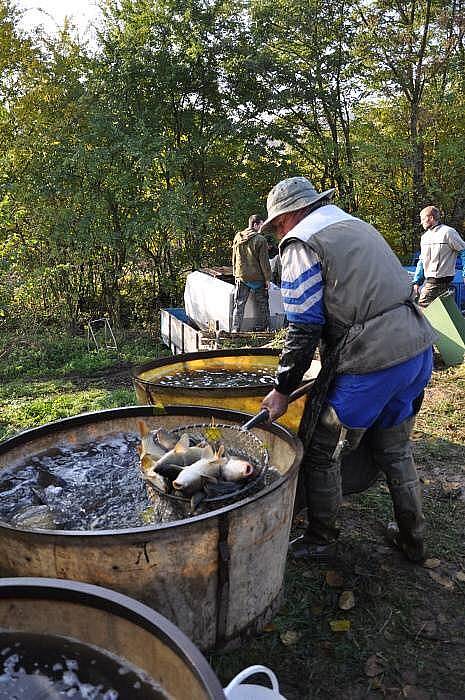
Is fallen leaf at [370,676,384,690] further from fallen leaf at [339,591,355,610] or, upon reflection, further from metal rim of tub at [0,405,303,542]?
metal rim of tub at [0,405,303,542]

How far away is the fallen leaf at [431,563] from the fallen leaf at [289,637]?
1004 millimetres

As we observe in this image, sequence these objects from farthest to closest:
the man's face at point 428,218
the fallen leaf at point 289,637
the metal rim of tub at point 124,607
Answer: the man's face at point 428,218
the fallen leaf at point 289,637
the metal rim of tub at point 124,607

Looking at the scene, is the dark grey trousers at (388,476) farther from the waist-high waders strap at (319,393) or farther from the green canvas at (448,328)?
the green canvas at (448,328)

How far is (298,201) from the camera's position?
310cm

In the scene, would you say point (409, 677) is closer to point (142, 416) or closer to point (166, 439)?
point (166, 439)

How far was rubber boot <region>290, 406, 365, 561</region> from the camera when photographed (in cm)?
316

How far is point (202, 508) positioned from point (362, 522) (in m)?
1.80

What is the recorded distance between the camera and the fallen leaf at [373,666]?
8.76ft

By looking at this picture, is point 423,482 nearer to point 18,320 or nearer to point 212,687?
point 212,687

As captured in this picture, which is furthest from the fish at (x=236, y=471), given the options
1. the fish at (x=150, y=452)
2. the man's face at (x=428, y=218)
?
the man's face at (x=428, y=218)

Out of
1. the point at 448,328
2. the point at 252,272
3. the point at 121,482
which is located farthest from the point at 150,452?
the point at 252,272

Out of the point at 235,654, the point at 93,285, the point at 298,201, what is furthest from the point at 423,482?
the point at 93,285

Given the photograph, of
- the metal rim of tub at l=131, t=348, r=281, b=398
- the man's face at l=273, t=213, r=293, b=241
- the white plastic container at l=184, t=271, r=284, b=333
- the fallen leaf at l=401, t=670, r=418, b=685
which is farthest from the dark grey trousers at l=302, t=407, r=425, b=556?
the white plastic container at l=184, t=271, r=284, b=333

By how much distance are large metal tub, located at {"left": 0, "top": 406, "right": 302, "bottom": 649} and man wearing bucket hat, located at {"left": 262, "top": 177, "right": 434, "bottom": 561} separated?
0.46 meters
